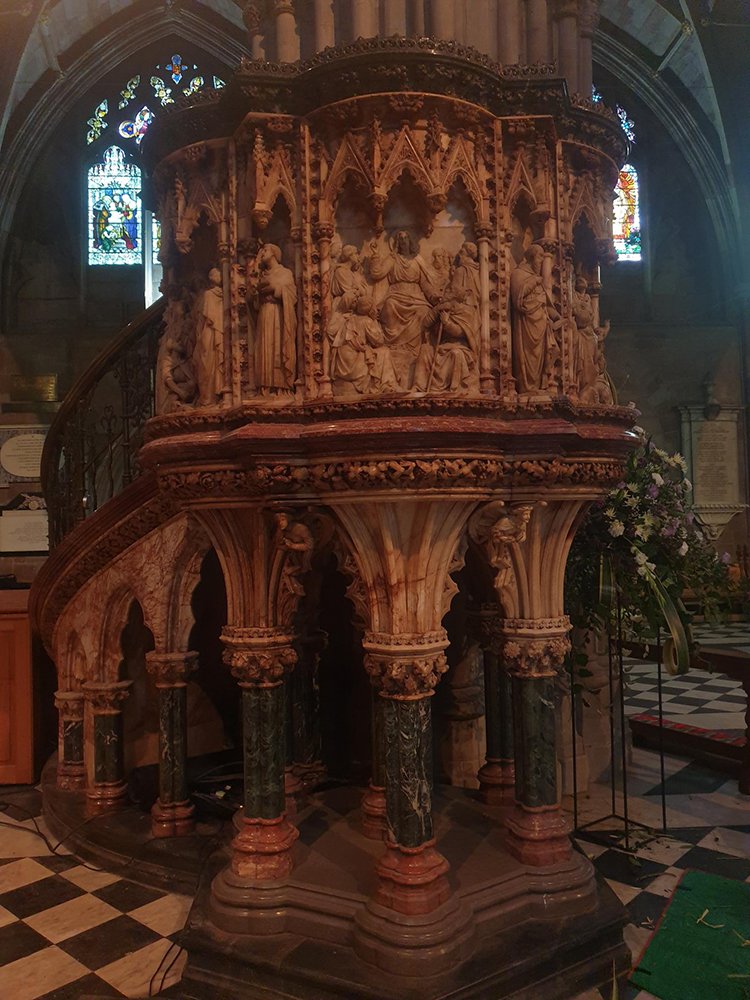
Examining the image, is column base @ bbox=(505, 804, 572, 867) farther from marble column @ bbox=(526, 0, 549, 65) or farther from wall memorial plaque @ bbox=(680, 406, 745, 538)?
wall memorial plaque @ bbox=(680, 406, 745, 538)

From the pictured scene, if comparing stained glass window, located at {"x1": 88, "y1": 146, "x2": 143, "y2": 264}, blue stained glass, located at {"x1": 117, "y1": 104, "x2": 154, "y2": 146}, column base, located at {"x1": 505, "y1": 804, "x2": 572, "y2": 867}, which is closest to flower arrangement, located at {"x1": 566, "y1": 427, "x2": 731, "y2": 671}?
column base, located at {"x1": 505, "y1": 804, "x2": 572, "y2": 867}

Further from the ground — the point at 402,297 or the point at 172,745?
the point at 402,297

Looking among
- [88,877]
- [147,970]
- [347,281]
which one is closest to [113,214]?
[88,877]

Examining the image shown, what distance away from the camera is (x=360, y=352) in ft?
9.15

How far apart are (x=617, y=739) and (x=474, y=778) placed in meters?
1.03

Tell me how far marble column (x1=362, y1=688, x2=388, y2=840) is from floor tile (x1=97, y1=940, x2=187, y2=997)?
884 mm

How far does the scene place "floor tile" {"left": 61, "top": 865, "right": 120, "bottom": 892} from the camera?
370 cm

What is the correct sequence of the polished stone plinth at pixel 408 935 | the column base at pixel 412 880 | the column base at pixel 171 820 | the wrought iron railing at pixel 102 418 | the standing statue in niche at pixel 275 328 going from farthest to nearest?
the wrought iron railing at pixel 102 418
the column base at pixel 171 820
the standing statue in niche at pixel 275 328
the column base at pixel 412 880
the polished stone plinth at pixel 408 935

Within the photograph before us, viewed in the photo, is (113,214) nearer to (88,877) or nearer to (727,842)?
(88,877)

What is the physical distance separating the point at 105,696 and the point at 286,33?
3.28m

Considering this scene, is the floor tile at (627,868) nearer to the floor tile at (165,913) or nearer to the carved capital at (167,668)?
the floor tile at (165,913)

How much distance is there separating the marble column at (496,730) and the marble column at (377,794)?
0.52 meters

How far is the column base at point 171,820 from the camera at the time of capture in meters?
3.89

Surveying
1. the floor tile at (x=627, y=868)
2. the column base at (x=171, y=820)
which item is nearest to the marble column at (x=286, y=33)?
the column base at (x=171, y=820)
